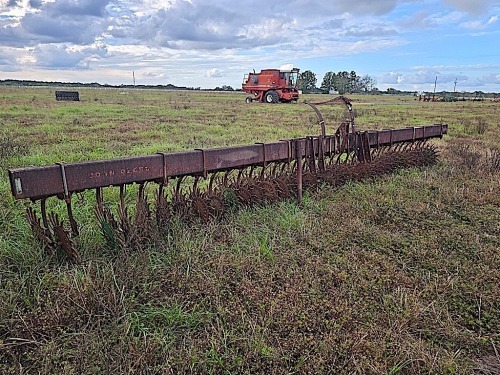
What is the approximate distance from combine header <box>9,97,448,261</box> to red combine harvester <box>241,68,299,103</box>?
23.8 meters

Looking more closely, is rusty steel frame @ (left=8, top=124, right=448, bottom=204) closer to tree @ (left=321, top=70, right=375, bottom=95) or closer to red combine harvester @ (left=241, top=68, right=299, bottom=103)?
red combine harvester @ (left=241, top=68, right=299, bottom=103)

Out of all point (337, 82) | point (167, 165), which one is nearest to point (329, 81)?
point (337, 82)

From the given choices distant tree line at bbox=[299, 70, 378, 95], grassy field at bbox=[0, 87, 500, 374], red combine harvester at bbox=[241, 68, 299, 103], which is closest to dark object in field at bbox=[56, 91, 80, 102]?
red combine harvester at bbox=[241, 68, 299, 103]

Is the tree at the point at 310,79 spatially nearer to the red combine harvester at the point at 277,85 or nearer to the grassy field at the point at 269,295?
the red combine harvester at the point at 277,85

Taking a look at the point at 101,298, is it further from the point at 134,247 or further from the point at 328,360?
the point at 328,360

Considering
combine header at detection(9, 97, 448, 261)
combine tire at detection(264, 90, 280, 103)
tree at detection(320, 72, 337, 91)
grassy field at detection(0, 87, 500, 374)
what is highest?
tree at detection(320, 72, 337, 91)

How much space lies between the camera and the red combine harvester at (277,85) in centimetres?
2928

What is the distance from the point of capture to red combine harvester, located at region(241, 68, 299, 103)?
96.1ft

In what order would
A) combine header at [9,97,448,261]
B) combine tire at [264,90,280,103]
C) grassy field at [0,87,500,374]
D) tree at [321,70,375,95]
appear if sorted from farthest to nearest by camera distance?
tree at [321,70,375,95] < combine tire at [264,90,280,103] < combine header at [9,97,448,261] < grassy field at [0,87,500,374]

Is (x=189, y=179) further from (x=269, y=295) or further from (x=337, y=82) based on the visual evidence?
(x=337, y=82)

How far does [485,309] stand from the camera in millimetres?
2713

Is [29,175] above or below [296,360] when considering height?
above

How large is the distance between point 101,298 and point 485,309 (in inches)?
97.8

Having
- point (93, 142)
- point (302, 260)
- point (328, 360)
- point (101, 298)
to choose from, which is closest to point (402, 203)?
point (302, 260)
